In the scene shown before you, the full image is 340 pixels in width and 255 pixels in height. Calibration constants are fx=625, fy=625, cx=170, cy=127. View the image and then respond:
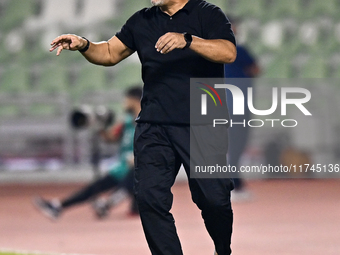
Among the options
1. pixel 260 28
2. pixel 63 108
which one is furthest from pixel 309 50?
pixel 63 108

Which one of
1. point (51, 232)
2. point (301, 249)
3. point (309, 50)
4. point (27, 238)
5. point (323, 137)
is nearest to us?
point (301, 249)

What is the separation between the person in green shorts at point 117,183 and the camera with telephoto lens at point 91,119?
0.94ft

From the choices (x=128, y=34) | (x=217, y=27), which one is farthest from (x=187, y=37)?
(x=128, y=34)

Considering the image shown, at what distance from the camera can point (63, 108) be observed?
501 inches

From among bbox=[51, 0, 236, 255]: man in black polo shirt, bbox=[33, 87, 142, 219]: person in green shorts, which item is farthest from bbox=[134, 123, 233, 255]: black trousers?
bbox=[33, 87, 142, 219]: person in green shorts

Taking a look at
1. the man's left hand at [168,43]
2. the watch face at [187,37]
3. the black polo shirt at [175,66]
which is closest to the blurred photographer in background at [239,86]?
the black polo shirt at [175,66]

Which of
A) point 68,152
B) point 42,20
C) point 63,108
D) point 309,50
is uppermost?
point 42,20

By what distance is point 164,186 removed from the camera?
10.6 feet

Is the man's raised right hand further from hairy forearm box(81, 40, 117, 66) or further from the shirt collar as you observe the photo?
the shirt collar

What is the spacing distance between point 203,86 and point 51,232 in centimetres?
327

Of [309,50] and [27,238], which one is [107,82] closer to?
[309,50]

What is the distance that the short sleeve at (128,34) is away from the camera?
3457mm

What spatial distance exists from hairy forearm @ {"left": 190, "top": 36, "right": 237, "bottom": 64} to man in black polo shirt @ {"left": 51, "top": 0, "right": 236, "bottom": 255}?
0.04 m

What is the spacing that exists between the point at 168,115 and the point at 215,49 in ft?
1.49
